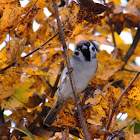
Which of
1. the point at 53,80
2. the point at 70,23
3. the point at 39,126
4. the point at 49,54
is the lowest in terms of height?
the point at 39,126

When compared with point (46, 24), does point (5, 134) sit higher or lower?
lower

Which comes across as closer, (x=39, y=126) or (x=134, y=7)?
(x=39, y=126)

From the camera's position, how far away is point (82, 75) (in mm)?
2846

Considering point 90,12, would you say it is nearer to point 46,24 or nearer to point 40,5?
point 40,5

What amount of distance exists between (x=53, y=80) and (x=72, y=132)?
444 millimetres

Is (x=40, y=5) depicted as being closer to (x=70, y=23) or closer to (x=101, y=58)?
(x=70, y=23)

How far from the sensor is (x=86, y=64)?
9.37 ft

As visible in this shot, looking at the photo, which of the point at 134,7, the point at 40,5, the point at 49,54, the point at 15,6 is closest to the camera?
the point at 15,6

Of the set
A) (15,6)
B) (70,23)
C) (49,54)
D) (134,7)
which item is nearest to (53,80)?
(49,54)

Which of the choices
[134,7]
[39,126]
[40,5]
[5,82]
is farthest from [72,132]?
[134,7]

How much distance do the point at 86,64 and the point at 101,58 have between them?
66 centimetres

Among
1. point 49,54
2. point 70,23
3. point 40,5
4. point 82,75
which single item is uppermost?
point 40,5

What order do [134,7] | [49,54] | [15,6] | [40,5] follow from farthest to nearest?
[134,7], [49,54], [40,5], [15,6]

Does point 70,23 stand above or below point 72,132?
above
